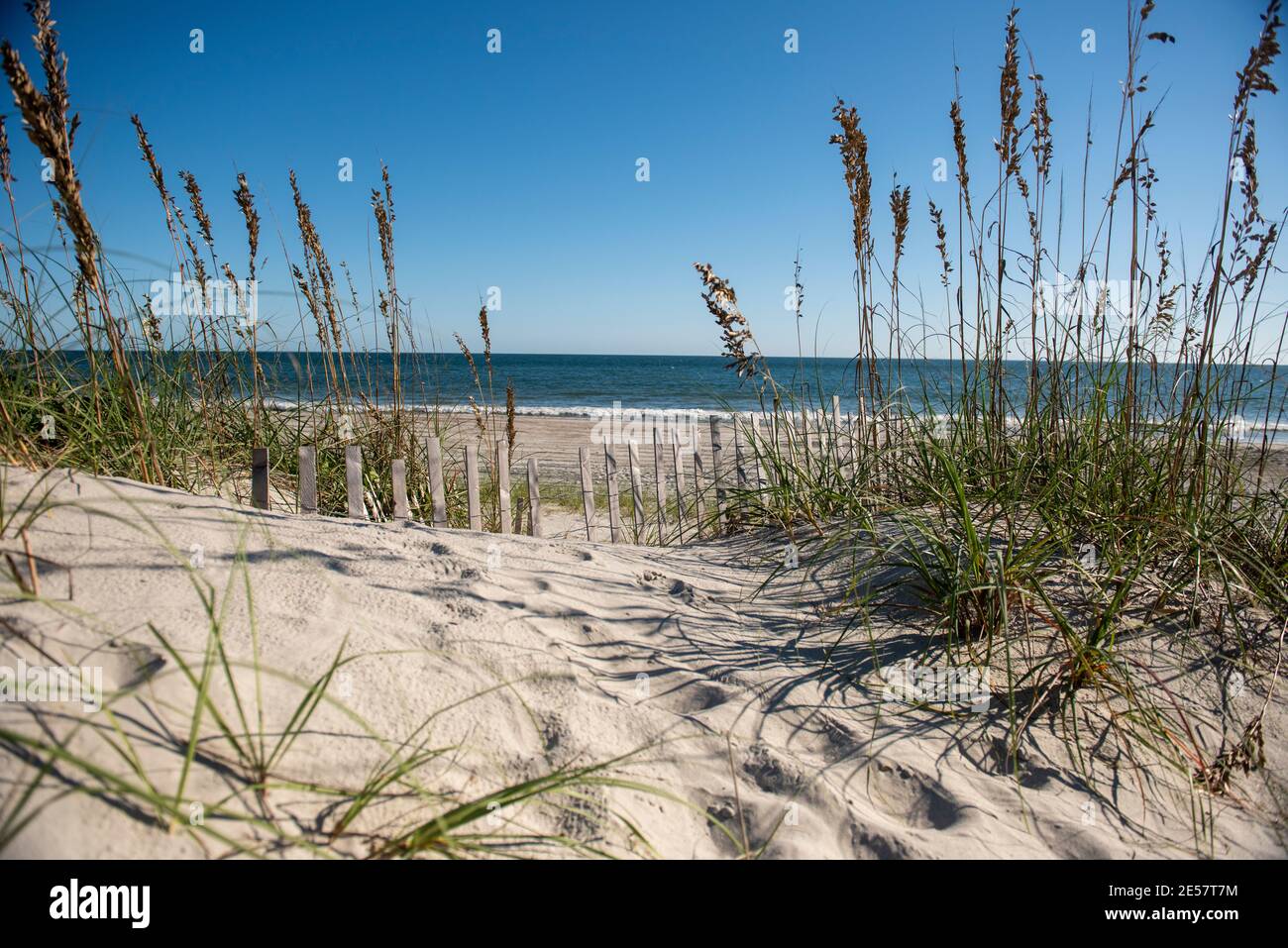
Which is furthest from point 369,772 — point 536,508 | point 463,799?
point 536,508

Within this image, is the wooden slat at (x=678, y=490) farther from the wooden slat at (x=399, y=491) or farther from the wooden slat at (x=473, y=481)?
the wooden slat at (x=399, y=491)

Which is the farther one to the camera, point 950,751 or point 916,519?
point 916,519

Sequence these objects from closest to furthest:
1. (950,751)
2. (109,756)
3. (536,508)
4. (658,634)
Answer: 1. (109,756)
2. (950,751)
3. (658,634)
4. (536,508)

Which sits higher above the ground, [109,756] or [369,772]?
[109,756]

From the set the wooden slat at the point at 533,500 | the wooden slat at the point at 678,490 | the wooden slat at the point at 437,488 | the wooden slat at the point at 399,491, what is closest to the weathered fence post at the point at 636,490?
the wooden slat at the point at 678,490

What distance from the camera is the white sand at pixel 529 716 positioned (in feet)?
3.83

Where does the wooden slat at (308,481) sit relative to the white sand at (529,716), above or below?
above

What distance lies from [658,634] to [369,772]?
1157mm

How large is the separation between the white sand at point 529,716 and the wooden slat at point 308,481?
775mm

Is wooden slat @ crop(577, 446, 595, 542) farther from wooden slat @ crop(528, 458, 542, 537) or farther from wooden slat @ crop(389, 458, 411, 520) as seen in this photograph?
wooden slat @ crop(389, 458, 411, 520)

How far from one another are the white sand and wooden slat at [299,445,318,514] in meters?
0.78

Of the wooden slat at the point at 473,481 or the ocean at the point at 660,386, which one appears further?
the wooden slat at the point at 473,481

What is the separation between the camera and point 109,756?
3.45 feet
